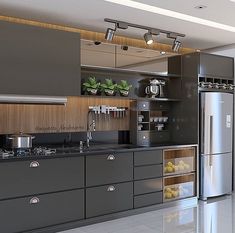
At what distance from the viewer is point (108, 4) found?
12.3 feet

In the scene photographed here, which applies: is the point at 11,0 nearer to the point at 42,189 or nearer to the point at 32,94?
the point at 32,94

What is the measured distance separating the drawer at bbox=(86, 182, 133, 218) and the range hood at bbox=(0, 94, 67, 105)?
1.16 m

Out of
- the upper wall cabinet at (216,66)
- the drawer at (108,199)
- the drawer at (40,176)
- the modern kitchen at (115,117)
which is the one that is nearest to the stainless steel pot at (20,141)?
the modern kitchen at (115,117)

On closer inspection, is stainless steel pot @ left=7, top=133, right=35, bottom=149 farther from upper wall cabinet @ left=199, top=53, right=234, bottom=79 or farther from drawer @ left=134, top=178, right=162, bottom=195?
upper wall cabinet @ left=199, top=53, right=234, bottom=79

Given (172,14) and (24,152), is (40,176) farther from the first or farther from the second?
(172,14)

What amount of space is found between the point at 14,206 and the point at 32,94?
4.09 ft

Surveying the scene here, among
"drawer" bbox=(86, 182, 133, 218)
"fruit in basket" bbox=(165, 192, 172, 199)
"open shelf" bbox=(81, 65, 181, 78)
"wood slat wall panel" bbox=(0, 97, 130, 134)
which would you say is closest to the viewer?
"drawer" bbox=(86, 182, 133, 218)

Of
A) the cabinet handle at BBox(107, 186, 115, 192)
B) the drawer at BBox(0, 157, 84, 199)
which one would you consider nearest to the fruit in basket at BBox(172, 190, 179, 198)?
the cabinet handle at BBox(107, 186, 115, 192)

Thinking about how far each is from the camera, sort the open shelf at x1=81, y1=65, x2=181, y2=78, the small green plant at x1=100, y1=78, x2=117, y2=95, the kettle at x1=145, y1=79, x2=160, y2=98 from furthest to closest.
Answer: the kettle at x1=145, y1=79, x2=160, y2=98 < the small green plant at x1=100, y1=78, x2=117, y2=95 < the open shelf at x1=81, y1=65, x2=181, y2=78

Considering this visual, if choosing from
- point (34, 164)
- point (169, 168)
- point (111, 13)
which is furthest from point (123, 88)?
point (34, 164)

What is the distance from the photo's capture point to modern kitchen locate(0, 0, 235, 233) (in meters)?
3.60

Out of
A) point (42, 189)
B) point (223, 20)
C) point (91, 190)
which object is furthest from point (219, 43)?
point (42, 189)

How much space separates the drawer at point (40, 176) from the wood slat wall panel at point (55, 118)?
80 centimetres

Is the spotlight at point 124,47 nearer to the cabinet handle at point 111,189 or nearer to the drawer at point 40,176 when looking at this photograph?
the drawer at point 40,176
